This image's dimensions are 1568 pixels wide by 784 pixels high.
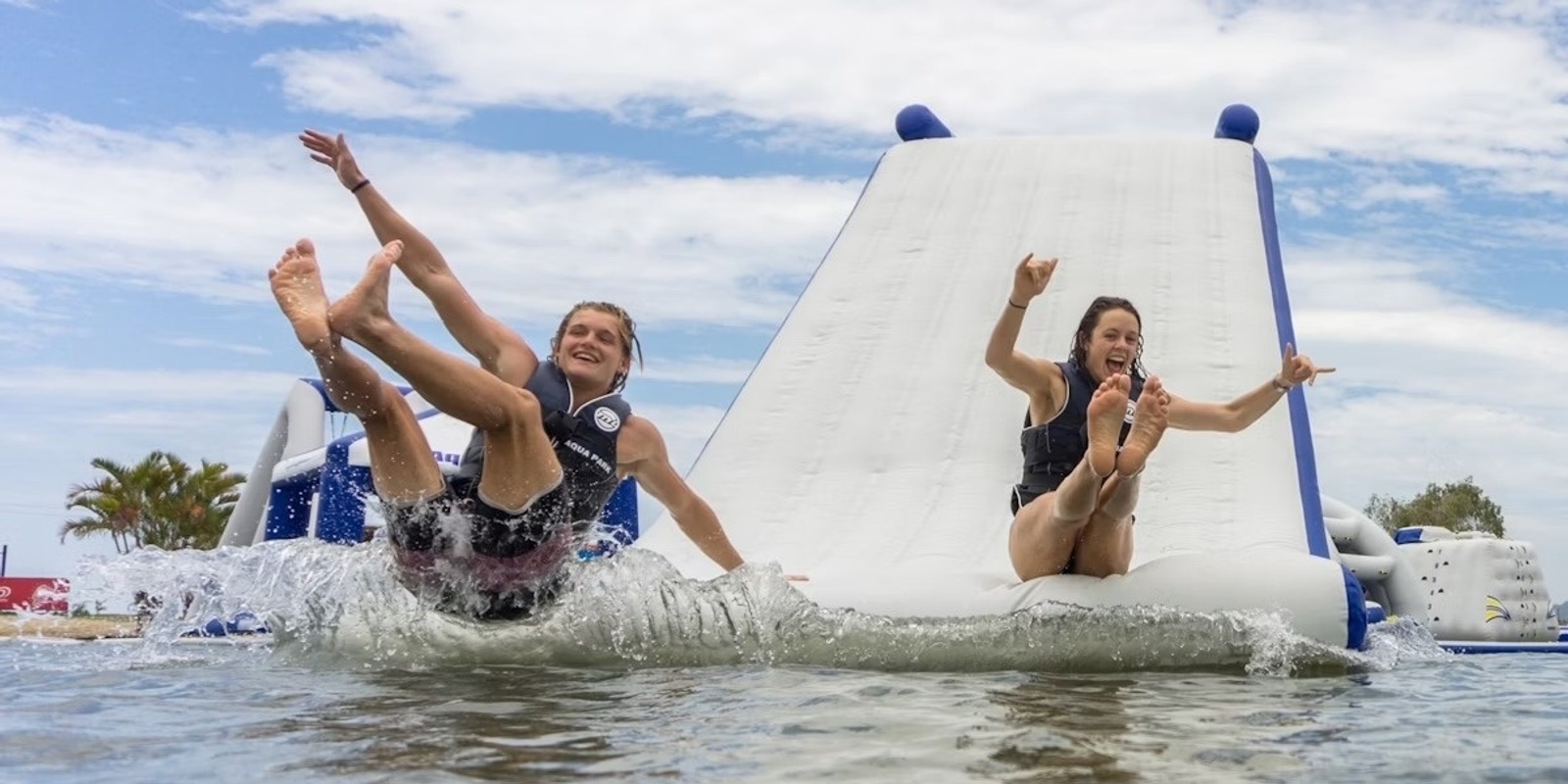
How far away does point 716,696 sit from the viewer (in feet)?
7.32

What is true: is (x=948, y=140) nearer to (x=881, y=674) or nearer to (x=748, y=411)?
(x=748, y=411)

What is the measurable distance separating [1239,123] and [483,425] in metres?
4.16

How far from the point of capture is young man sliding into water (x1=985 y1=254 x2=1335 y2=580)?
2.69 metres

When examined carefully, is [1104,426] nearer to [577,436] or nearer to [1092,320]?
[1092,320]

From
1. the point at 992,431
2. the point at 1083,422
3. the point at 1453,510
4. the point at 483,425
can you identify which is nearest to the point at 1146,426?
the point at 1083,422

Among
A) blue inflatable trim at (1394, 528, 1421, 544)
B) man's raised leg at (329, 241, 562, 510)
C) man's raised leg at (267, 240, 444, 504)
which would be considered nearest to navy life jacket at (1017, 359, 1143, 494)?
man's raised leg at (329, 241, 562, 510)

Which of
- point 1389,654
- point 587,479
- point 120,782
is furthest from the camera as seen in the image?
point 1389,654

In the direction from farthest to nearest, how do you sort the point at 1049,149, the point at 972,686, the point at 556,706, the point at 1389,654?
the point at 1049,149 < the point at 1389,654 < the point at 972,686 < the point at 556,706

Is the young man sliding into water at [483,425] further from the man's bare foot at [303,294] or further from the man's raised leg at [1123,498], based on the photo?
the man's raised leg at [1123,498]

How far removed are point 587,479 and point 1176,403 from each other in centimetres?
134

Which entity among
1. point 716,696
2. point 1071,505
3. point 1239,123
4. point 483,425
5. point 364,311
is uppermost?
point 1239,123

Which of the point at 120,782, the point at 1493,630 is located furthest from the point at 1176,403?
the point at 1493,630

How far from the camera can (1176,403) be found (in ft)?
10.9

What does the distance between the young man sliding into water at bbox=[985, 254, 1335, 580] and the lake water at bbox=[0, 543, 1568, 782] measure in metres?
0.18
